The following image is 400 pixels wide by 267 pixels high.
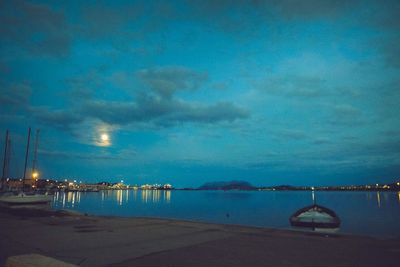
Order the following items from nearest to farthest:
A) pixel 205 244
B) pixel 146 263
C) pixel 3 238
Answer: pixel 146 263 < pixel 205 244 < pixel 3 238

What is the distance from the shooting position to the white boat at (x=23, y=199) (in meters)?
65.8

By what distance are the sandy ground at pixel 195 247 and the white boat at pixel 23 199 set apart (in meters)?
58.5

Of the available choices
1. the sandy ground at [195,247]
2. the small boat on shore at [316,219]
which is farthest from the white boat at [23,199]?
the small boat on shore at [316,219]

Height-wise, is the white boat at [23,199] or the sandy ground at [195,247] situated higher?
the sandy ground at [195,247]

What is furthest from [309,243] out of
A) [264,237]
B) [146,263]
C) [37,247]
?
[37,247]

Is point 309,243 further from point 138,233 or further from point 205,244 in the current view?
point 138,233

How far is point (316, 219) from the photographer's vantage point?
4203cm

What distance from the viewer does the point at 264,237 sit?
15.2m

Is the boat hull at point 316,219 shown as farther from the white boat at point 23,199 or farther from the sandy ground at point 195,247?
the white boat at point 23,199

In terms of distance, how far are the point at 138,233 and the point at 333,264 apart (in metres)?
10.5

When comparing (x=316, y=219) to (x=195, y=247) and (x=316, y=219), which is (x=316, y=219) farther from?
(x=195, y=247)

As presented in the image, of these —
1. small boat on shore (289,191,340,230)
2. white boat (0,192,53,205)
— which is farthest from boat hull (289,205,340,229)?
white boat (0,192,53,205)

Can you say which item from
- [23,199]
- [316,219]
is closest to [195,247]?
[316,219]

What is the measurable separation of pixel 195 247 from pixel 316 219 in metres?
34.8
